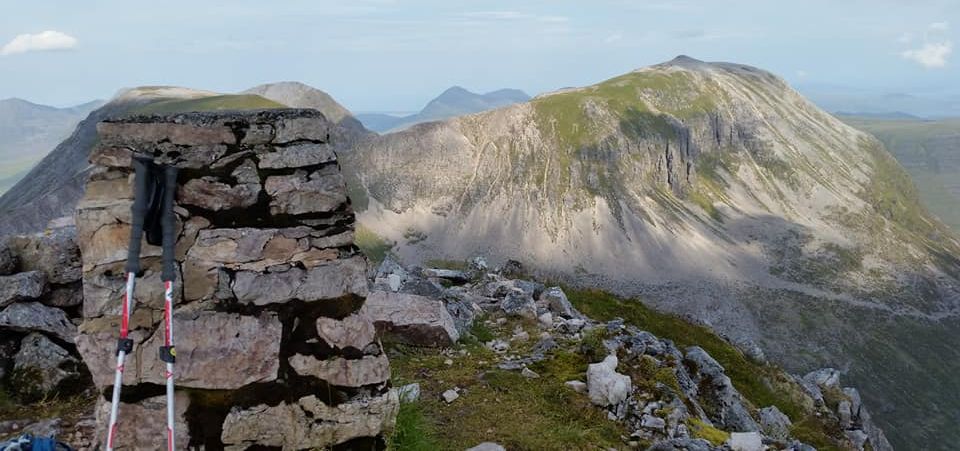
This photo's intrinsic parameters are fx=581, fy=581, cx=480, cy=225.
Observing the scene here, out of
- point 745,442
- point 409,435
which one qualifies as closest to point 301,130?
point 409,435

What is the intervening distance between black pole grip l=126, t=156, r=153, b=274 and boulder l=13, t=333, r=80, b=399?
622 centimetres

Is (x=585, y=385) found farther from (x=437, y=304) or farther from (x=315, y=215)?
(x=315, y=215)

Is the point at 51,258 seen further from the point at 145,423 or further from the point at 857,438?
the point at 857,438

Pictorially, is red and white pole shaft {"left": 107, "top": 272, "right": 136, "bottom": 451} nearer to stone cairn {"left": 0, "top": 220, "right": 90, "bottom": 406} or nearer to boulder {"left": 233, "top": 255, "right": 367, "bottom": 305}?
boulder {"left": 233, "top": 255, "right": 367, "bottom": 305}

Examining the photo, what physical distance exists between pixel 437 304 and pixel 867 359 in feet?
486

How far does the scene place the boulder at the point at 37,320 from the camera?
11492 millimetres

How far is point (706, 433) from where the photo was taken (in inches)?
475

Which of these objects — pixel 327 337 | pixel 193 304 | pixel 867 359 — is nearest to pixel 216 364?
pixel 193 304

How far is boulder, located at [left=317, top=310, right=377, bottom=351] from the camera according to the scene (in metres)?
8.09

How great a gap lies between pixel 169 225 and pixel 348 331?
2.69 m

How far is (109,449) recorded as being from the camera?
6.79 metres

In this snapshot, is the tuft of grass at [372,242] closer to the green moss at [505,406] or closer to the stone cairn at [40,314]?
the green moss at [505,406]

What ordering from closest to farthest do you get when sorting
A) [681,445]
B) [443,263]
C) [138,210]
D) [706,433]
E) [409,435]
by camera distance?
[138,210]
[409,435]
[681,445]
[706,433]
[443,263]

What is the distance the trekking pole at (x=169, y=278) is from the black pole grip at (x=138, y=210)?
9.0 inches
